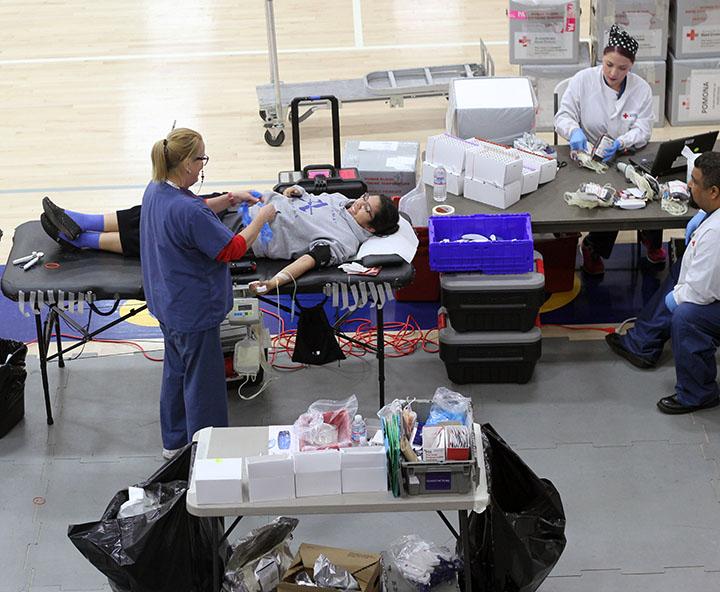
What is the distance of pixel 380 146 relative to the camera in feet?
22.9

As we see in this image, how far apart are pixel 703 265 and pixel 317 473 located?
86.2 inches

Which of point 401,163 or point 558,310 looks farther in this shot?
point 401,163

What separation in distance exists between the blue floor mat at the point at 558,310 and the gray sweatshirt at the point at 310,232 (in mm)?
810

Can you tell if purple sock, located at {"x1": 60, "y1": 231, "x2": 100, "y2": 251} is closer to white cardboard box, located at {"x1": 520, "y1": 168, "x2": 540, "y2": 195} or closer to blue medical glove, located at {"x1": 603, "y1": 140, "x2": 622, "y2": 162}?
white cardboard box, located at {"x1": 520, "y1": 168, "x2": 540, "y2": 195}

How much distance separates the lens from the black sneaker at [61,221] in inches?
206

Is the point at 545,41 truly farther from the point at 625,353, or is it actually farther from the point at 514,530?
the point at 514,530

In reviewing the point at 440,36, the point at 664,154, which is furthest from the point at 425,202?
Result: the point at 440,36

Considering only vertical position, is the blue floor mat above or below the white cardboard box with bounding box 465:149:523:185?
below

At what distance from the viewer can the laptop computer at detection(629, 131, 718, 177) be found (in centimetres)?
585

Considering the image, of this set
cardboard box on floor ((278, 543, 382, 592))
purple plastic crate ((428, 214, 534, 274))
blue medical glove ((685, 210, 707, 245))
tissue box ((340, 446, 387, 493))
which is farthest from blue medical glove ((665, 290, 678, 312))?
tissue box ((340, 446, 387, 493))

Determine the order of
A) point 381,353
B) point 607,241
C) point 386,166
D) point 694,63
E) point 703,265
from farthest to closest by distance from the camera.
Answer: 1. point 694,63
2. point 386,166
3. point 607,241
4. point 381,353
5. point 703,265

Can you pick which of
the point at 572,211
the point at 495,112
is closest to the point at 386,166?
the point at 495,112

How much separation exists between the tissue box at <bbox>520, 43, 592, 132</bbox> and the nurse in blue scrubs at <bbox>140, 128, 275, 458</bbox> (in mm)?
3988

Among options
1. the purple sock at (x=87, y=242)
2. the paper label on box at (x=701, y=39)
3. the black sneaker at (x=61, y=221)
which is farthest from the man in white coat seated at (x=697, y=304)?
the paper label on box at (x=701, y=39)
